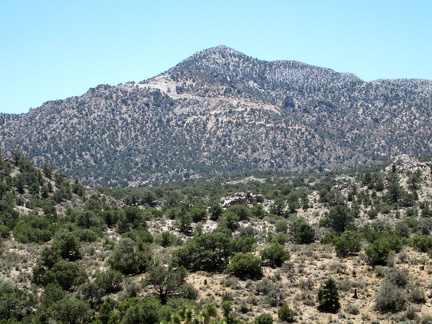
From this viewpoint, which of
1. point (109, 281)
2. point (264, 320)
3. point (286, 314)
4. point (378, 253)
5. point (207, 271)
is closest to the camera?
point (264, 320)

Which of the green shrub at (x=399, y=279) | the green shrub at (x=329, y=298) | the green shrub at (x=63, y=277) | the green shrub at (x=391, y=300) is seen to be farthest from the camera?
the green shrub at (x=63, y=277)

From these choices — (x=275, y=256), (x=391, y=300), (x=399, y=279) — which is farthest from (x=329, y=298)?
(x=275, y=256)

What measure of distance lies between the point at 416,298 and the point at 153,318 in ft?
56.3

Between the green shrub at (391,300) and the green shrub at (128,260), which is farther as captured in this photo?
the green shrub at (128,260)

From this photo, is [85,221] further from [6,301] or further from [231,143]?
[231,143]

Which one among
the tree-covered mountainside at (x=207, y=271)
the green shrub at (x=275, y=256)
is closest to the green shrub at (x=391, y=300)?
the tree-covered mountainside at (x=207, y=271)

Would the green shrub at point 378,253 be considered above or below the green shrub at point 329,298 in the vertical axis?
above

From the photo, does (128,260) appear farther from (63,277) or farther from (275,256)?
(275,256)

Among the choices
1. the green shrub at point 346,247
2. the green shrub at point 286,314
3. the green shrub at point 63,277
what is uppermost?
the green shrub at point 346,247

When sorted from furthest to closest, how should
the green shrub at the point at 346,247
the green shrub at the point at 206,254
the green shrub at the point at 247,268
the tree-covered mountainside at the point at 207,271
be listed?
Answer: 1. the green shrub at the point at 206,254
2. the green shrub at the point at 346,247
3. the green shrub at the point at 247,268
4. the tree-covered mountainside at the point at 207,271

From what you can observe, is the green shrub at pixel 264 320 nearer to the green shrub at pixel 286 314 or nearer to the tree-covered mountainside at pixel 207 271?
the tree-covered mountainside at pixel 207 271

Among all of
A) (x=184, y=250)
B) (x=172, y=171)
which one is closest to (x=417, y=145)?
(x=172, y=171)

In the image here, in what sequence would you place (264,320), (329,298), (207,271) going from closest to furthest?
1. (264,320)
2. (329,298)
3. (207,271)

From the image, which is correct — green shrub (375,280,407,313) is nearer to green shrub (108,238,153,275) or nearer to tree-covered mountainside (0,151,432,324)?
tree-covered mountainside (0,151,432,324)
